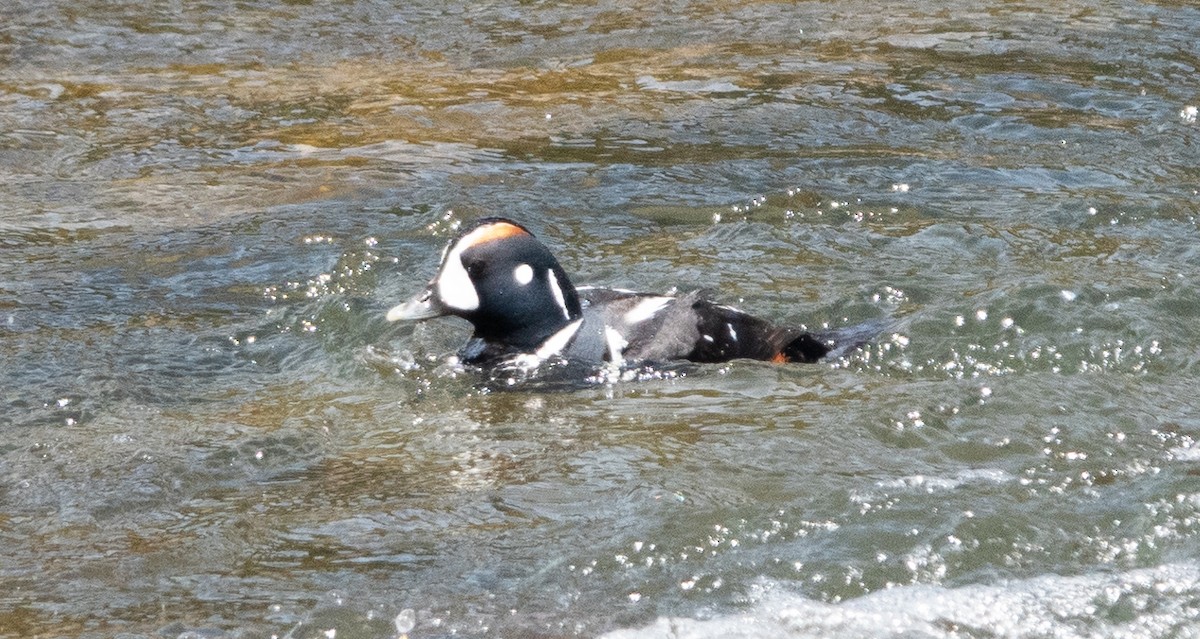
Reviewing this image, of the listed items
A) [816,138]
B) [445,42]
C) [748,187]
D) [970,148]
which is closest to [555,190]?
[748,187]

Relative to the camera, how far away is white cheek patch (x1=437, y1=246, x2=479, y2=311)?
5.91 m

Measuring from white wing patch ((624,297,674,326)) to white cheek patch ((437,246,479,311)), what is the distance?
1.99 feet

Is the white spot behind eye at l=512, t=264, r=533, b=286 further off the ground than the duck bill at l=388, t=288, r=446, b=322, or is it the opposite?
the white spot behind eye at l=512, t=264, r=533, b=286

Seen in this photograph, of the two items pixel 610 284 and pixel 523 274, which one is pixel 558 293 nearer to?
pixel 523 274

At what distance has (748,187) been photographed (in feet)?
25.5

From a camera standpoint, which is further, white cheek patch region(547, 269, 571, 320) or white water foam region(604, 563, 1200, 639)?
white cheek patch region(547, 269, 571, 320)

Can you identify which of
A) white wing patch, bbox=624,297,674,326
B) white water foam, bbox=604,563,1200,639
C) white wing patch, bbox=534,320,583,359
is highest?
white wing patch, bbox=624,297,674,326

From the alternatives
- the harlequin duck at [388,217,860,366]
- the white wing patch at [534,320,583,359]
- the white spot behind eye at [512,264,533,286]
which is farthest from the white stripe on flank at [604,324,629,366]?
the white spot behind eye at [512,264,533,286]

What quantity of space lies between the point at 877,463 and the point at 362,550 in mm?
1609

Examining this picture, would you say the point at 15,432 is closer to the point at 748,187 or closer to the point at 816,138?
the point at 748,187

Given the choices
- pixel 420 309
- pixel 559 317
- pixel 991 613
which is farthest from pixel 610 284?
pixel 991 613

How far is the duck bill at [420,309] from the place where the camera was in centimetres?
593

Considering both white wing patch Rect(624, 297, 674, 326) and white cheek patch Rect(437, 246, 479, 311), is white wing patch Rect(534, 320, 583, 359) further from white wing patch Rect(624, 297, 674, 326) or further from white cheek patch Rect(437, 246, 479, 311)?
white cheek patch Rect(437, 246, 479, 311)

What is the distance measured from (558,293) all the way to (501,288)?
8.8 inches
